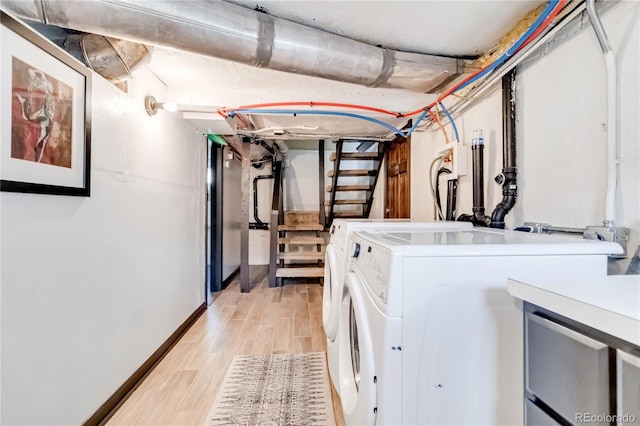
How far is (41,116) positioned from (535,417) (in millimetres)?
1742

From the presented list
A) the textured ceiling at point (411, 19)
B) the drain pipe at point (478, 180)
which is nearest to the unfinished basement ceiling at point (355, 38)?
the textured ceiling at point (411, 19)

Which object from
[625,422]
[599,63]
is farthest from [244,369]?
[599,63]

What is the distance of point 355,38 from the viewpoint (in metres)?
1.41

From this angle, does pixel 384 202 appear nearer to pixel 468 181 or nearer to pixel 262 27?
pixel 468 181

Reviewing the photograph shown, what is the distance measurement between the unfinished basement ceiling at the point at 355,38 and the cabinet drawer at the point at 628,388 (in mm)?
1323

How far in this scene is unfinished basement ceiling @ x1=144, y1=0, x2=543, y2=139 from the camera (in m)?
1.17

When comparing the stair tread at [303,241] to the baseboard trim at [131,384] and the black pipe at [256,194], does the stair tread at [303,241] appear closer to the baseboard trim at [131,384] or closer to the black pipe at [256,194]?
the black pipe at [256,194]

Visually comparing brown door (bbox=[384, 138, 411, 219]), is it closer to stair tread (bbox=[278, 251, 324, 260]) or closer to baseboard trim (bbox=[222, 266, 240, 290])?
stair tread (bbox=[278, 251, 324, 260])

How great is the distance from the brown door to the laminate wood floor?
1397 millimetres

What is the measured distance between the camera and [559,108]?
1.11 m

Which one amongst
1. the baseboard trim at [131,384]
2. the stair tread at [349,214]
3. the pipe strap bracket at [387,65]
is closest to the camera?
the baseboard trim at [131,384]

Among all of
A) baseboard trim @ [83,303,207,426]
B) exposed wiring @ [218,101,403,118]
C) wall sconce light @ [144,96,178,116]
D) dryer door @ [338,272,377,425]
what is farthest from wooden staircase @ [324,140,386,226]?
dryer door @ [338,272,377,425]

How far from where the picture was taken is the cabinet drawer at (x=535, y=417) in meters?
0.57

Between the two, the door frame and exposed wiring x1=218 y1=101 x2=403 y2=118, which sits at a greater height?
Answer: exposed wiring x1=218 y1=101 x2=403 y2=118
